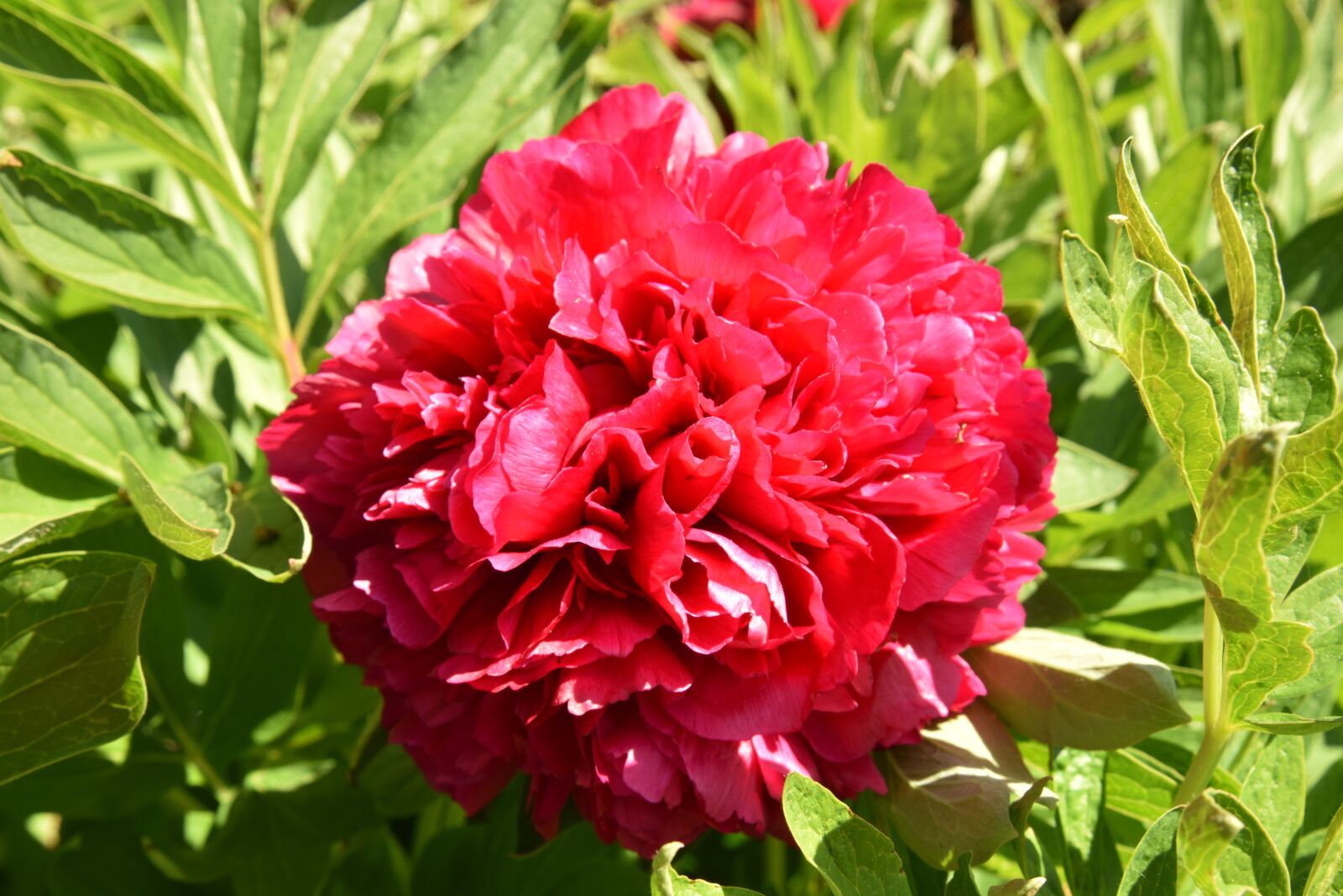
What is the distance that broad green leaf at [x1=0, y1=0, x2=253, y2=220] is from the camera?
0.81 m

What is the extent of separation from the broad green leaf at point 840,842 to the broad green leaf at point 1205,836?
0.43ft

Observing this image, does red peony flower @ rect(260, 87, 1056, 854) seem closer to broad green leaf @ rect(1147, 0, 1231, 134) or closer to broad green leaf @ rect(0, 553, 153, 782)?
broad green leaf @ rect(0, 553, 153, 782)

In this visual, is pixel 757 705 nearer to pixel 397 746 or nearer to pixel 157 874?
pixel 397 746

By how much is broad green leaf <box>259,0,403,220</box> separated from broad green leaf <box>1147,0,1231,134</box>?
0.73 metres

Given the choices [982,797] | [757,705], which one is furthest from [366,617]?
[982,797]

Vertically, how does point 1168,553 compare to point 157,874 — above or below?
above

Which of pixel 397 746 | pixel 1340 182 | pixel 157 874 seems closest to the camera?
pixel 397 746

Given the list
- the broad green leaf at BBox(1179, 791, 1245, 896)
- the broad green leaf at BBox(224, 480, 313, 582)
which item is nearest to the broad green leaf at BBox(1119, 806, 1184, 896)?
the broad green leaf at BBox(1179, 791, 1245, 896)

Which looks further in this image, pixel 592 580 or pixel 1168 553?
pixel 1168 553

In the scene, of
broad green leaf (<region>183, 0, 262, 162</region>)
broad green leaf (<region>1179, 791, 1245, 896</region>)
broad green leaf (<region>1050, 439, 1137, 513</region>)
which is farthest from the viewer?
broad green leaf (<region>183, 0, 262, 162</region>)

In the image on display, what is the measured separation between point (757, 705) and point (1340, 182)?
39.8 inches

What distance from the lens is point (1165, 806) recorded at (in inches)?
28.3

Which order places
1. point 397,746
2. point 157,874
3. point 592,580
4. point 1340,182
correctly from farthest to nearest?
point 1340,182, point 157,874, point 397,746, point 592,580

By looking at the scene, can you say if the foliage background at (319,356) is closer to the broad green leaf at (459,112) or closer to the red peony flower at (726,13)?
the broad green leaf at (459,112)
